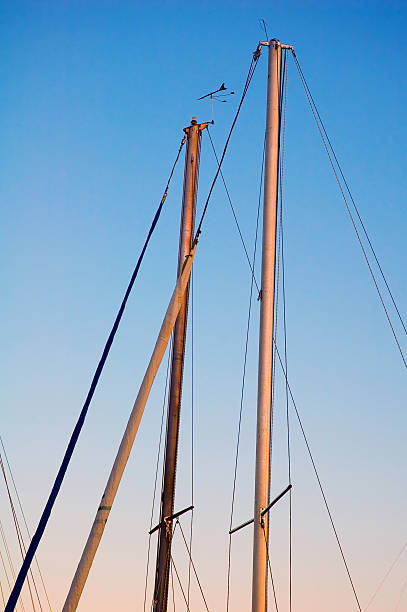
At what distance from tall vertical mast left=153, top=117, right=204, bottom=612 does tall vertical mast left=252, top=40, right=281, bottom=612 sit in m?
5.97

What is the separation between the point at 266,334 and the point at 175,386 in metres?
6.69

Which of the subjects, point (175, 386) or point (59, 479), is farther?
point (175, 386)

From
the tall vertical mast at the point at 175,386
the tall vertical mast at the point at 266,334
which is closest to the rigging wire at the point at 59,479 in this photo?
the tall vertical mast at the point at 266,334

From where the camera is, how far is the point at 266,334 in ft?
70.2

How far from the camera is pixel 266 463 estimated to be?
20.2 meters

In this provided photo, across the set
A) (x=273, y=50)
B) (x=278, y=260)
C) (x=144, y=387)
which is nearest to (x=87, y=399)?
(x=144, y=387)

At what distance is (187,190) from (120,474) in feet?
43.8

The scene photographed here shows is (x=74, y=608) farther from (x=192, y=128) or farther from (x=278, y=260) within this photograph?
(x=192, y=128)

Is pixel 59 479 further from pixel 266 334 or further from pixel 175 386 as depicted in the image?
pixel 175 386

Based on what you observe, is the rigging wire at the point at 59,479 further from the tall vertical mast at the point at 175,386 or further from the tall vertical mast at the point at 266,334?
the tall vertical mast at the point at 175,386

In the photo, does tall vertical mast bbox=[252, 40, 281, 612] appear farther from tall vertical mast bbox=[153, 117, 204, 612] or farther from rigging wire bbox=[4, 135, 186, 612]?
tall vertical mast bbox=[153, 117, 204, 612]

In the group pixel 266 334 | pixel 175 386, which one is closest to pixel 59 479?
pixel 266 334

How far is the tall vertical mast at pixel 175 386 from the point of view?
82.5 ft

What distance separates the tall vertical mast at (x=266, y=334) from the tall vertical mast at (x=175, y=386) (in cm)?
597
